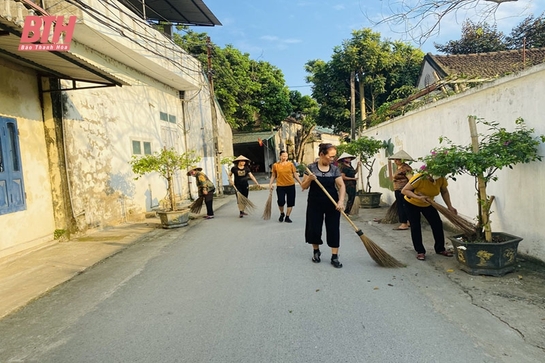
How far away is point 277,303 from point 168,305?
1079 mm

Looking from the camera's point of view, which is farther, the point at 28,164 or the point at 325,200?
the point at 28,164

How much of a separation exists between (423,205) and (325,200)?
1.33m

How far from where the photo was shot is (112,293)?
4043 mm

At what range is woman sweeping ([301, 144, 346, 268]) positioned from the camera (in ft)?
15.3

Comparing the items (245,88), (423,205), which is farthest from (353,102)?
(423,205)

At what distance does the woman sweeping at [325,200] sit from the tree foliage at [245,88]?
1727cm

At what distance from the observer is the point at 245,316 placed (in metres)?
3.22

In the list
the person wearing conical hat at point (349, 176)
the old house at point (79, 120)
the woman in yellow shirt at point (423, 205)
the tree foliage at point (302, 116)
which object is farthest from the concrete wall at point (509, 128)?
the tree foliage at point (302, 116)

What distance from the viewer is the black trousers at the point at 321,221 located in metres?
4.65

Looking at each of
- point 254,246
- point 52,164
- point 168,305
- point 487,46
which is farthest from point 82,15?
point 487,46

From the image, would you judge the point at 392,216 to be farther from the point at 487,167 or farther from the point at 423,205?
the point at 487,167

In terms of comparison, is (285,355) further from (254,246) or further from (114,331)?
(254,246)

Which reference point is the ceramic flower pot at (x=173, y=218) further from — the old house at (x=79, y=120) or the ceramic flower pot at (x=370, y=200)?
the ceramic flower pot at (x=370, y=200)

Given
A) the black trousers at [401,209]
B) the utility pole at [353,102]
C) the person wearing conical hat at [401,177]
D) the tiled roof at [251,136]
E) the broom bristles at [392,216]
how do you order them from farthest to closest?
the tiled roof at [251,136]
the utility pole at [353,102]
the broom bristles at [392,216]
the black trousers at [401,209]
the person wearing conical hat at [401,177]
